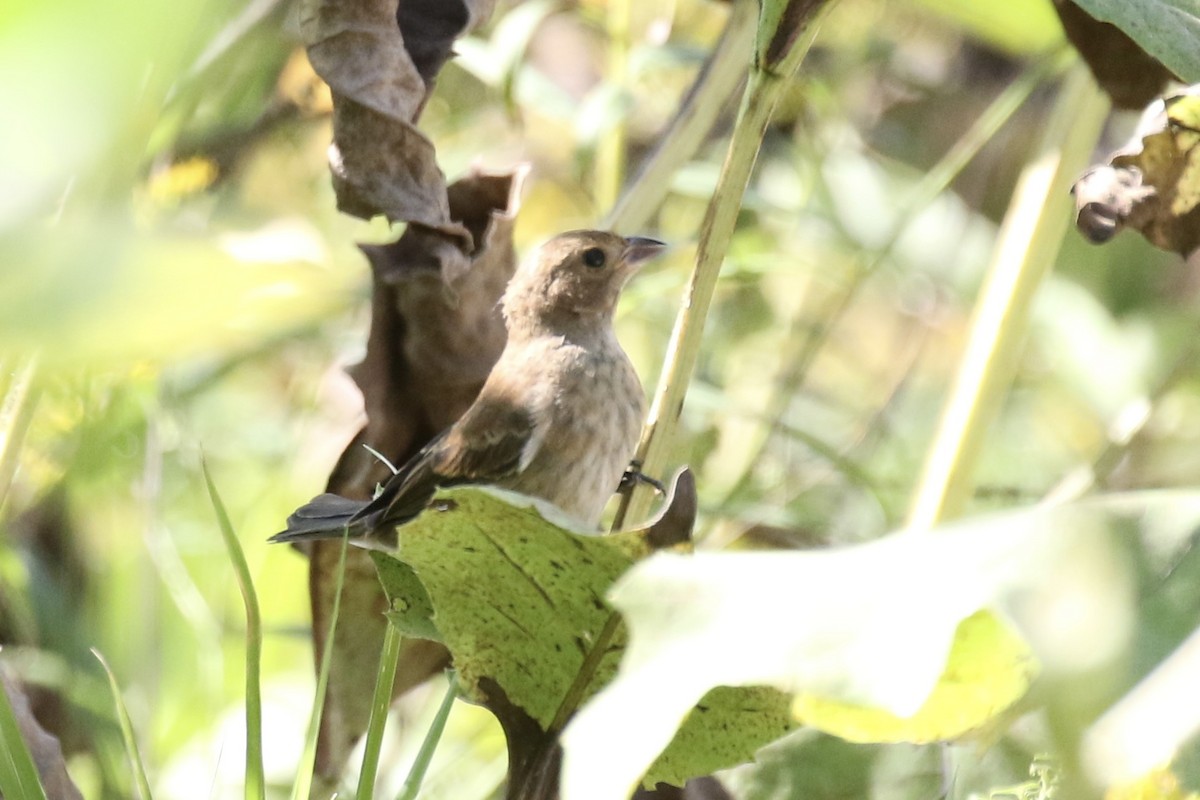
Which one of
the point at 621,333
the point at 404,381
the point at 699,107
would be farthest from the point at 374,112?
the point at 621,333

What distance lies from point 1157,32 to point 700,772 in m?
0.60

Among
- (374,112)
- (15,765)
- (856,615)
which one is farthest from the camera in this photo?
(374,112)

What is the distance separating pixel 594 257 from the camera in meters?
1.84

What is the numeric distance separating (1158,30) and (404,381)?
769 millimetres

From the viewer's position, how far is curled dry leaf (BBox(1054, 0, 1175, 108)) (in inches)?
49.3

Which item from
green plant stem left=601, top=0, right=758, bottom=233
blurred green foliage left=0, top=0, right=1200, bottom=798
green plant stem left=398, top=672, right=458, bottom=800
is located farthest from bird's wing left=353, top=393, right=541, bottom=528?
green plant stem left=398, top=672, right=458, bottom=800

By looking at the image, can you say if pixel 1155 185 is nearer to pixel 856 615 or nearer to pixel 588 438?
pixel 856 615

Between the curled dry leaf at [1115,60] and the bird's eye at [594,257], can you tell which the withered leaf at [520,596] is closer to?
the curled dry leaf at [1115,60]

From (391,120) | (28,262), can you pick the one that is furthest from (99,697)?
(28,262)

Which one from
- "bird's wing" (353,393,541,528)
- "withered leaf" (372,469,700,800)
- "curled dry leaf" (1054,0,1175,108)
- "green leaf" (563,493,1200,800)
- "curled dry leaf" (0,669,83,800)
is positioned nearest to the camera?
"green leaf" (563,493,1200,800)

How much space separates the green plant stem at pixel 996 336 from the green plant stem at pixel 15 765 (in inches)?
32.1

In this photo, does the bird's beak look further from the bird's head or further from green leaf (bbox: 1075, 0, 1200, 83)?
green leaf (bbox: 1075, 0, 1200, 83)

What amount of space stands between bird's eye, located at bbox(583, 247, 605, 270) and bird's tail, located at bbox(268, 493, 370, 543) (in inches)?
23.2

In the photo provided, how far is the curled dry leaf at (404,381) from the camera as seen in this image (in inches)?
51.8
